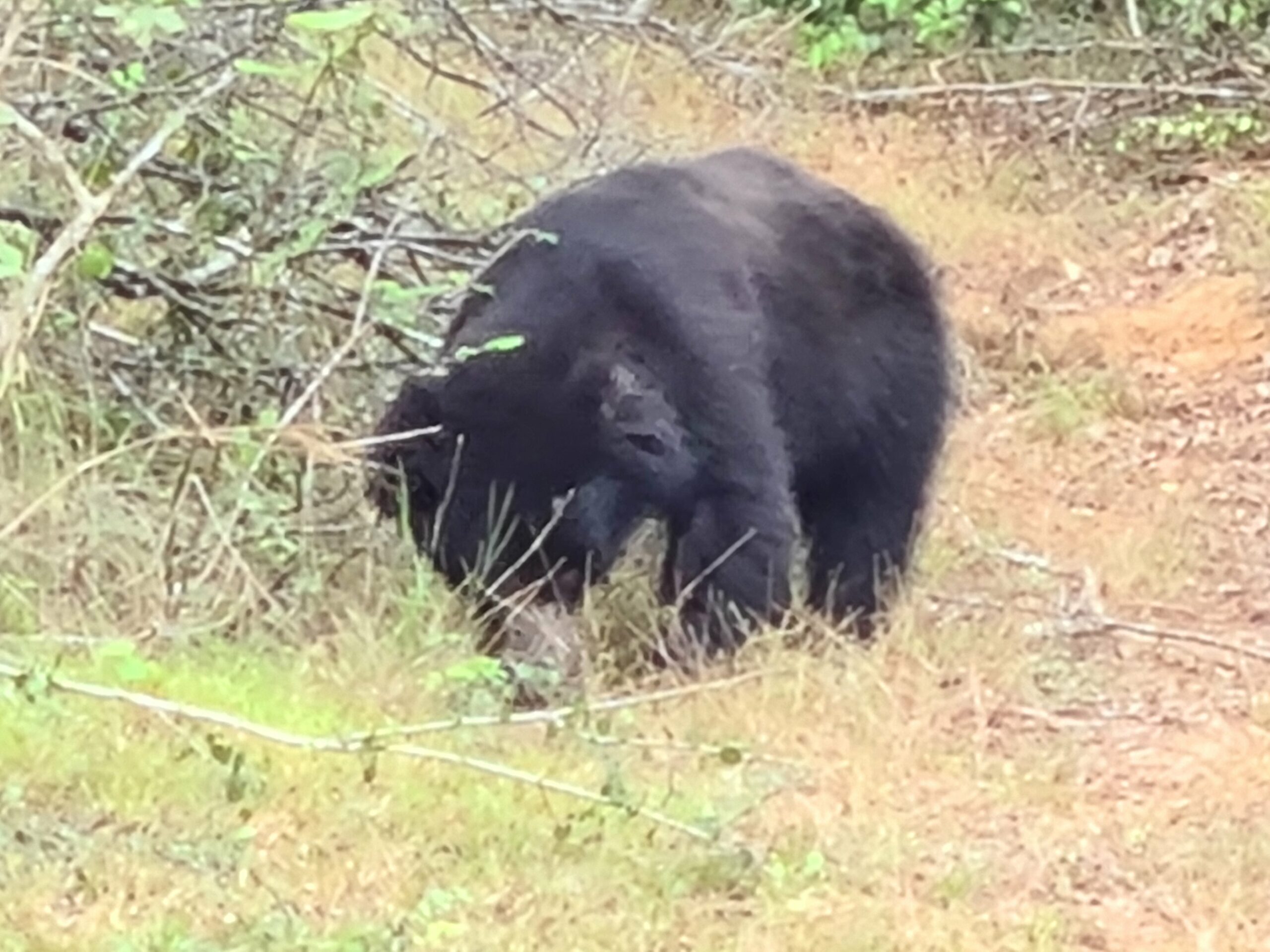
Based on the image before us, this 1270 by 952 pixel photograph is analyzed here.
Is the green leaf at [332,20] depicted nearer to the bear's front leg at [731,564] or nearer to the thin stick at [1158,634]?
the bear's front leg at [731,564]

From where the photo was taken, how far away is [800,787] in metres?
5.18

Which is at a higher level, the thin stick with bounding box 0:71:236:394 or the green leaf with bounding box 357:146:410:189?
the thin stick with bounding box 0:71:236:394

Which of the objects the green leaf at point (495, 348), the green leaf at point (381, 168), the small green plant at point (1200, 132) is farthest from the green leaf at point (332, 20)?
the small green plant at point (1200, 132)

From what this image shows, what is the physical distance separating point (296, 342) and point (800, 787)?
2314 millimetres

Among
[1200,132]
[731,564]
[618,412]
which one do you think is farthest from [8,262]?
[1200,132]

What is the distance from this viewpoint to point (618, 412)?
6176mm

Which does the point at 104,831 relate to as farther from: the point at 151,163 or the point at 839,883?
the point at 151,163

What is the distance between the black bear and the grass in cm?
15

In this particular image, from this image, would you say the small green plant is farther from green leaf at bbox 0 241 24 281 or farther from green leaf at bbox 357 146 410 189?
green leaf at bbox 0 241 24 281

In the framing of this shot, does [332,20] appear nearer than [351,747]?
No

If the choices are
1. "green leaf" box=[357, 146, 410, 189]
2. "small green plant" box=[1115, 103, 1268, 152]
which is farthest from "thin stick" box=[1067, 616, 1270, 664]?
"small green plant" box=[1115, 103, 1268, 152]

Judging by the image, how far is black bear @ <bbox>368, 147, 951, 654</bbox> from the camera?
20.3 feet

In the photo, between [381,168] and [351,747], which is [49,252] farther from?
[381,168]

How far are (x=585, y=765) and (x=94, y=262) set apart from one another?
1493 millimetres
